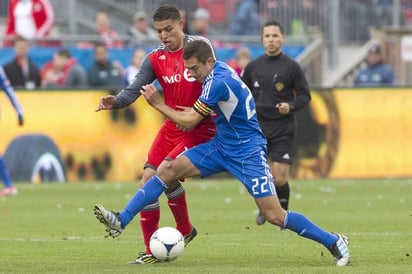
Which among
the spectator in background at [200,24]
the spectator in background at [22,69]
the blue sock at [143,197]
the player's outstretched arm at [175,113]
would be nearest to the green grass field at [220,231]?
the blue sock at [143,197]

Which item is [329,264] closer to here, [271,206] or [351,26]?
[271,206]

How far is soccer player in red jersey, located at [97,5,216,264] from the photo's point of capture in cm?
1223

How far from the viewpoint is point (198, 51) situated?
11.2 m

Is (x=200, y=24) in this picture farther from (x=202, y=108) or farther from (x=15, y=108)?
(x=202, y=108)

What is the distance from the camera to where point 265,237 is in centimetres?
1441

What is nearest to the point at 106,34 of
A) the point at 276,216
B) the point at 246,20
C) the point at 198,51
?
the point at 246,20

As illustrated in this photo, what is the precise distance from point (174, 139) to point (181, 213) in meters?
0.77

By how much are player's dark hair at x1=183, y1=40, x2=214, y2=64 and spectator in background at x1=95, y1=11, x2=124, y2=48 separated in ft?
52.7

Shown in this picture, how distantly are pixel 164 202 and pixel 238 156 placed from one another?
8.22 meters

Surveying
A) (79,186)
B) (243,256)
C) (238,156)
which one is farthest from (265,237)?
(79,186)

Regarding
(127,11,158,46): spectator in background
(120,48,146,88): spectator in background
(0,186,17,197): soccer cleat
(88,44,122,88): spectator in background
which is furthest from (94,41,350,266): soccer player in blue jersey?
(127,11,158,46): spectator in background

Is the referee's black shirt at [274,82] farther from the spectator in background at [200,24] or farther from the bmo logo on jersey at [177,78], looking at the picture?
the spectator in background at [200,24]

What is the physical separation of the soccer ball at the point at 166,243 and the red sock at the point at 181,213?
2.98ft

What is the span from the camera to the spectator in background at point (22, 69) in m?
24.8
